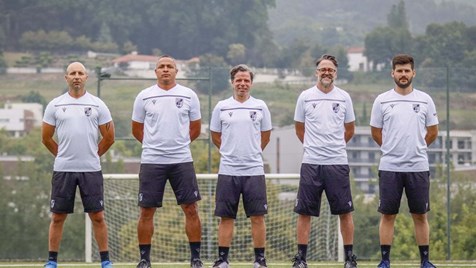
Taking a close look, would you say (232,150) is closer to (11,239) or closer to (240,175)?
(240,175)

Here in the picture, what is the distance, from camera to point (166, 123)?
12.9 meters

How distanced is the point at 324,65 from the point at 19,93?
5392 centimetres

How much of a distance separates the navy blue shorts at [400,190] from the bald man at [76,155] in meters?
2.71

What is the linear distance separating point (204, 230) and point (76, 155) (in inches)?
373

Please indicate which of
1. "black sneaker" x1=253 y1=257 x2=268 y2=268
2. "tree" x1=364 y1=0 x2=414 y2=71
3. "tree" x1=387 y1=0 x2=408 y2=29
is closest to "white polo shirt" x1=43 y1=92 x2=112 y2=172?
"black sneaker" x1=253 y1=257 x2=268 y2=268

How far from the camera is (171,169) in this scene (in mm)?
12930

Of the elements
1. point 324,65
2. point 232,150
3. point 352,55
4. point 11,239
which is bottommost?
point 11,239

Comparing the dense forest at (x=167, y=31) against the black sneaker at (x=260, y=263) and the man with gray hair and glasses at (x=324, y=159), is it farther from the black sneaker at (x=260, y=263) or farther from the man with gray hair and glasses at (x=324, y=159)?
the black sneaker at (x=260, y=263)

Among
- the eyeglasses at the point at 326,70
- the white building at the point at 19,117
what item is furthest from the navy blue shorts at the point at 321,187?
the white building at the point at 19,117

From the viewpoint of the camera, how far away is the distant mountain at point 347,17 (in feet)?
570

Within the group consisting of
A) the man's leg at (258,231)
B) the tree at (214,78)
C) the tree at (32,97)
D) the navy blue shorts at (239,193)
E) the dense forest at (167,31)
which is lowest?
the man's leg at (258,231)

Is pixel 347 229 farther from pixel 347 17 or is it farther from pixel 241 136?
pixel 347 17

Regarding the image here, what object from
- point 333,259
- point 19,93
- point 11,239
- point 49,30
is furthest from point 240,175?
point 49,30

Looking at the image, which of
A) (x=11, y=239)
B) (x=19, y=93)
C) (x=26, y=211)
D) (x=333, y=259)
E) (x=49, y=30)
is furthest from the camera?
(x=49, y=30)
